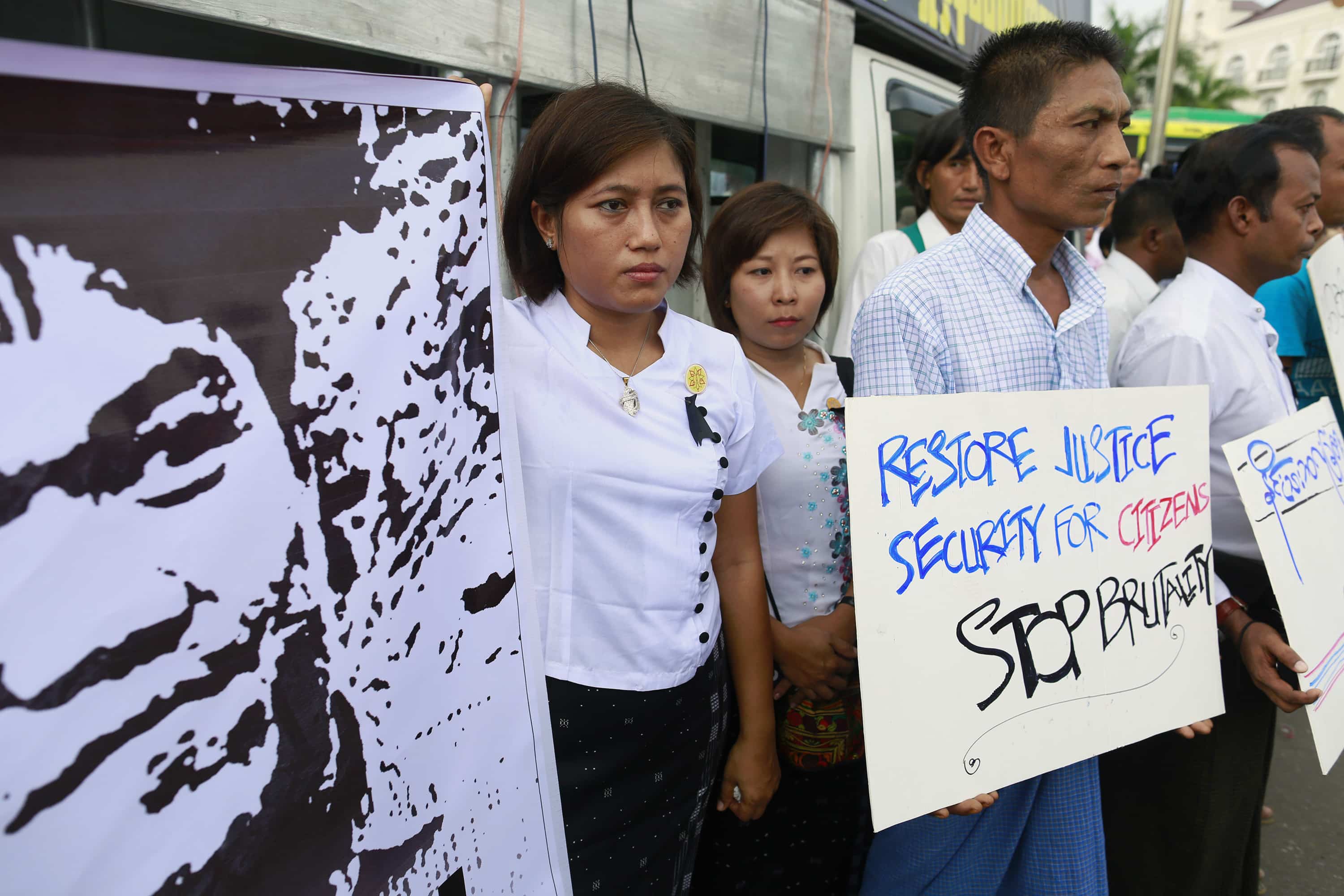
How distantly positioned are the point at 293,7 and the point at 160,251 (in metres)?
0.95

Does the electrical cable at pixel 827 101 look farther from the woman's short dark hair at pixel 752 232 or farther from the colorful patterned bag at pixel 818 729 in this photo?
the colorful patterned bag at pixel 818 729

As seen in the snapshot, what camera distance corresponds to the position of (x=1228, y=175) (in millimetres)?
2092

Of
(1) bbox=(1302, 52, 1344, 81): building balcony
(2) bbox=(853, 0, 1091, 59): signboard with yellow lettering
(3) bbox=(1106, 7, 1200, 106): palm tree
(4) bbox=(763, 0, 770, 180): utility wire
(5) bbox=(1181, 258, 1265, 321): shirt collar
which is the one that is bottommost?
(5) bbox=(1181, 258, 1265, 321): shirt collar

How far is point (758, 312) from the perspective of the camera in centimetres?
179

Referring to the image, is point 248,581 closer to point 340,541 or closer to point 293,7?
point 340,541

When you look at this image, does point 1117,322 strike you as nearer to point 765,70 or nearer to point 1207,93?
point 765,70

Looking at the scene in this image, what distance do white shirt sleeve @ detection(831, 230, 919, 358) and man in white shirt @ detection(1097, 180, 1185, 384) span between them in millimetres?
1008

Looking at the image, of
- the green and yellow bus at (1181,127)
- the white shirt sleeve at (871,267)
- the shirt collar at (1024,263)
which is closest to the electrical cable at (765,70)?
the white shirt sleeve at (871,267)

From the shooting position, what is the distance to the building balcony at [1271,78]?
42812 millimetres

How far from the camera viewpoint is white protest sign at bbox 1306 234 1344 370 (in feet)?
7.93

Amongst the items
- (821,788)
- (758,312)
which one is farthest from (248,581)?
(821,788)

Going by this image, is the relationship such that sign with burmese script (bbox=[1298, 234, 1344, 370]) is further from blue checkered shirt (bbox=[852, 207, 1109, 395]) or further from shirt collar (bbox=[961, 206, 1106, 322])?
blue checkered shirt (bbox=[852, 207, 1109, 395])

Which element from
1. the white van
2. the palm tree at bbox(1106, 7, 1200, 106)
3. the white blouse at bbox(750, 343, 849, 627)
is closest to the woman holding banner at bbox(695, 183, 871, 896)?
the white blouse at bbox(750, 343, 849, 627)

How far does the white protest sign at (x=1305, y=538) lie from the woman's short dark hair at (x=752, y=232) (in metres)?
0.89
